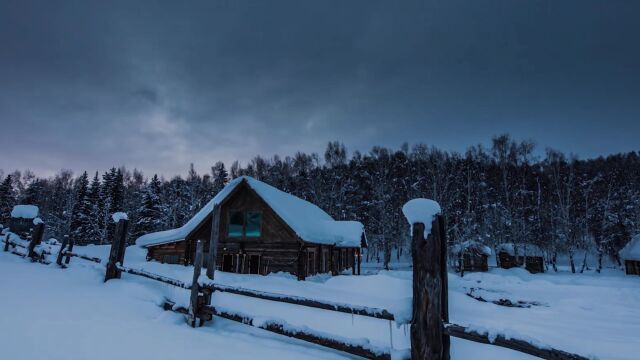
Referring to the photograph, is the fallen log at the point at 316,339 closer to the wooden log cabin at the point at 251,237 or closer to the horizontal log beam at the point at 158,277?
Answer: the horizontal log beam at the point at 158,277

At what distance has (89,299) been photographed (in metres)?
6.70

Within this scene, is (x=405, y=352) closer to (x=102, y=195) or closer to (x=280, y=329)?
(x=280, y=329)

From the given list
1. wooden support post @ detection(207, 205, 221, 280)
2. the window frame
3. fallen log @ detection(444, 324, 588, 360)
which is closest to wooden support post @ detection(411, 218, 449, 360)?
fallen log @ detection(444, 324, 588, 360)

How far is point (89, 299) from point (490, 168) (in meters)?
40.8

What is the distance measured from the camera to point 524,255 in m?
34.0

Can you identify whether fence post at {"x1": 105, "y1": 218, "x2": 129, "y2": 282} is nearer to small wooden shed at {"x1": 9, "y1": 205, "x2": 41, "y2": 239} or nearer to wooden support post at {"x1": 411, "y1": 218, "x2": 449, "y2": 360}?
wooden support post at {"x1": 411, "y1": 218, "x2": 449, "y2": 360}

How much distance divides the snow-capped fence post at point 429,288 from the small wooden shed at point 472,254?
3156cm

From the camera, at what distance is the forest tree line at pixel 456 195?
35281 mm

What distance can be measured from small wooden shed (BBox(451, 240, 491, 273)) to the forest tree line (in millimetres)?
909

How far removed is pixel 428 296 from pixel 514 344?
0.85 metres

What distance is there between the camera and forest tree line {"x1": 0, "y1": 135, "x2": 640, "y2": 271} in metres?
35.3

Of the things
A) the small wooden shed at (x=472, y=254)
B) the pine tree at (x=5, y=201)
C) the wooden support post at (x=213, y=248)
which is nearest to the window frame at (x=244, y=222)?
the wooden support post at (x=213, y=248)

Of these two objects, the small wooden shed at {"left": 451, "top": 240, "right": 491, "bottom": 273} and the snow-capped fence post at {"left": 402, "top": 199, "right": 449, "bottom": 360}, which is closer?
the snow-capped fence post at {"left": 402, "top": 199, "right": 449, "bottom": 360}

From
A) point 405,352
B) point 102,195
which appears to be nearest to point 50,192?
point 102,195
